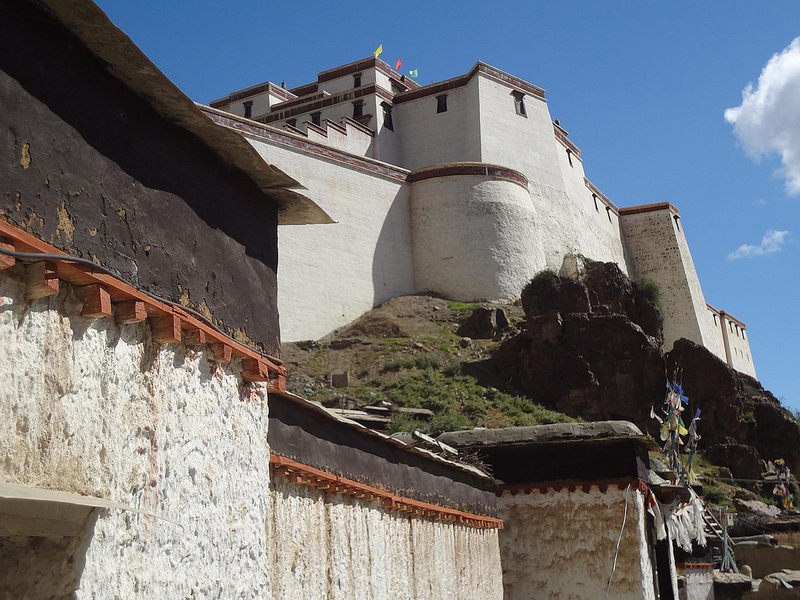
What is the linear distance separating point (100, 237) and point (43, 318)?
48 cm

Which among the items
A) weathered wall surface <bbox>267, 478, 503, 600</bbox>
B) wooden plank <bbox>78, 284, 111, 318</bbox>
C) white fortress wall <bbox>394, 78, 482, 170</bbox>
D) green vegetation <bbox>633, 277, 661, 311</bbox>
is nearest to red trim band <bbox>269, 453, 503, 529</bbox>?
weathered wall surface <bbox>267, 478, 503, 600</bbox>

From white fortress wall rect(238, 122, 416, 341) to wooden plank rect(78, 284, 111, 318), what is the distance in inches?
794

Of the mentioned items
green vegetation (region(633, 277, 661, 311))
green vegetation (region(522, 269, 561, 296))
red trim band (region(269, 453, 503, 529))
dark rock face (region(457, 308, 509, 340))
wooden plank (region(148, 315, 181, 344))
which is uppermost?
green vegetation (region(633, 277, 661, 311))

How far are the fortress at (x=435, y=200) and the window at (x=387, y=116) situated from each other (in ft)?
0.18

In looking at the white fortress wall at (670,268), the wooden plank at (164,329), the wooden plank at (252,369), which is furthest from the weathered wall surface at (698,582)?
the white fortress wall at (670,268)

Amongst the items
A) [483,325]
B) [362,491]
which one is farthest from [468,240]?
[362,491]

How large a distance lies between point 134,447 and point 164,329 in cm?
50

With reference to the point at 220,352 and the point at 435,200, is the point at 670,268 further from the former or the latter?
the point at 220,352

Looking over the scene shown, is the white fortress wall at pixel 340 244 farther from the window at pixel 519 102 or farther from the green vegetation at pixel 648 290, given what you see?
the green vegetation at pixel 648 290

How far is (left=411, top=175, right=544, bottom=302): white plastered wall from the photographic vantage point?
27297 mm

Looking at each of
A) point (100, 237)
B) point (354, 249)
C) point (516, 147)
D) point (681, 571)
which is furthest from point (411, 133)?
point (100, 237)

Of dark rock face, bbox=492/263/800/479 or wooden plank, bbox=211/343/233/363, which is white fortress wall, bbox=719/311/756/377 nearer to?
dark rock face, bbox=492/263/800/479

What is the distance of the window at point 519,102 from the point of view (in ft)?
107

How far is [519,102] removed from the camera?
1283 inches
